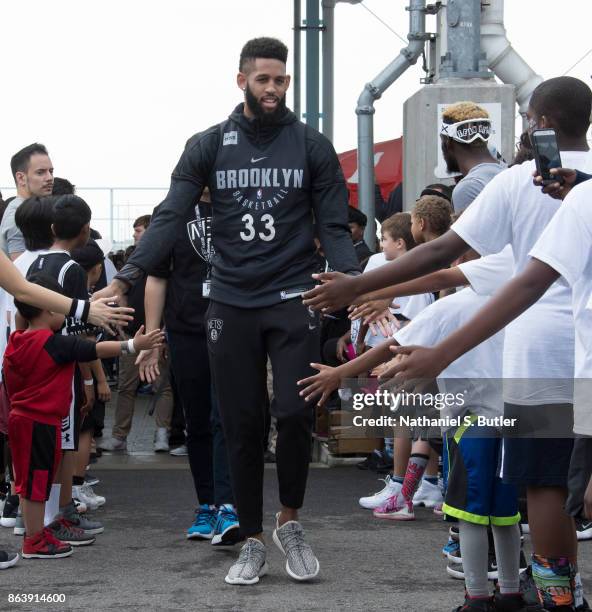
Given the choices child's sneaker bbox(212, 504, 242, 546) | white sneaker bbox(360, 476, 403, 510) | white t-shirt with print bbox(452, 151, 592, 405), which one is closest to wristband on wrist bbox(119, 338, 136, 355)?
child's sneaker bbox(212, 504, 242, 546)

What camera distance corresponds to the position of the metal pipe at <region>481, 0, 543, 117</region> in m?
11.8

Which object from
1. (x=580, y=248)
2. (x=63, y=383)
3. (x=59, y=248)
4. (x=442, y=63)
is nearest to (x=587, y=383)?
(x=580, y=248)

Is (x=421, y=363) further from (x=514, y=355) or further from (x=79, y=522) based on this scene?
(x=79, y=522)

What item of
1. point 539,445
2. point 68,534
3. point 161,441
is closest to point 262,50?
point 539,445

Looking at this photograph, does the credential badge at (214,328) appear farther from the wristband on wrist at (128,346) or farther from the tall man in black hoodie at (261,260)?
the wristband on wrist at (128,346)

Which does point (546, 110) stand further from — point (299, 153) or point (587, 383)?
point (299, 153)

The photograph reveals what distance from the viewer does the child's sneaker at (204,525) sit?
6273 millimetres

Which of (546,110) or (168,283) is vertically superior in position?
(546,110)

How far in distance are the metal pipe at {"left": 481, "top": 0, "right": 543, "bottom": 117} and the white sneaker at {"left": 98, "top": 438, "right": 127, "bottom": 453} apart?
465 centimetres

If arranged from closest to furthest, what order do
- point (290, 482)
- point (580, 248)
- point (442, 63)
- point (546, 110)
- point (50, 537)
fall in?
point (580, 248), point (546, 110), point (290, 482), point (50, 537), point (442, 63)

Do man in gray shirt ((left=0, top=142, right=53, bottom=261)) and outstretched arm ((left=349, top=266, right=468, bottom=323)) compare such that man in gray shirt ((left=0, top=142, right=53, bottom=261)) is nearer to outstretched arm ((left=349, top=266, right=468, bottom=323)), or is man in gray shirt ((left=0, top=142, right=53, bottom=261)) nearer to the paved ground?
the paved ground

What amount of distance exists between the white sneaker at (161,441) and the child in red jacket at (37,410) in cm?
422

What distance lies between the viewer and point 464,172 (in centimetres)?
555

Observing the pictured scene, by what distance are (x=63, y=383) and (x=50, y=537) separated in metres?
0.73
